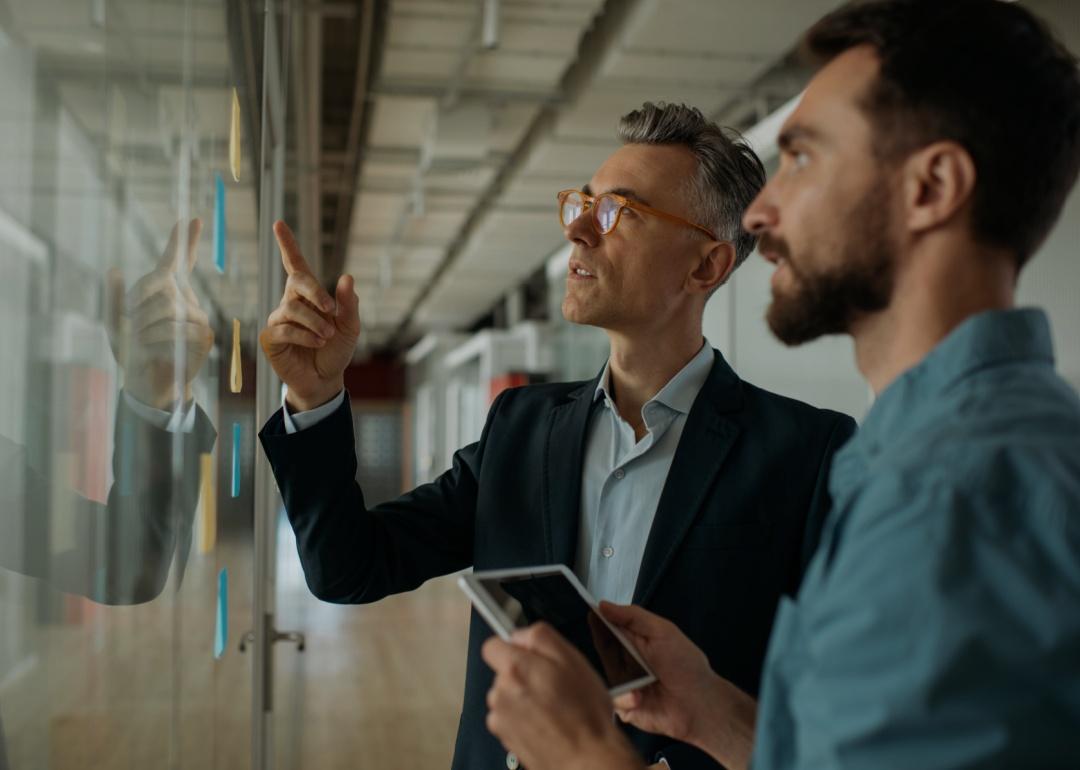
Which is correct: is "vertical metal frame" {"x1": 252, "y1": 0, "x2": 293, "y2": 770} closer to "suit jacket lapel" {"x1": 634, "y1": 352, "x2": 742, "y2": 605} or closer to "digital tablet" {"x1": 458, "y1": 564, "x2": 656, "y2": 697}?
"suit jacket lapel" {"x1": 634, "y1": 352, "x2": 742, "y2": 605}

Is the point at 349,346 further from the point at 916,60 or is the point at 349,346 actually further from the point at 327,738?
the point at 327,738

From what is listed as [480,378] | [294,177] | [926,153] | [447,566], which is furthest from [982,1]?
[480,378]

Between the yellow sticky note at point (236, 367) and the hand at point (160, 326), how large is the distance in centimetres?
58

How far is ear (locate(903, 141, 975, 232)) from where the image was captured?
1.04 metres

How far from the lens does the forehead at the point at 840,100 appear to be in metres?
1.11

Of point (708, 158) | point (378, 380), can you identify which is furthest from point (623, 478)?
point (378, 380)

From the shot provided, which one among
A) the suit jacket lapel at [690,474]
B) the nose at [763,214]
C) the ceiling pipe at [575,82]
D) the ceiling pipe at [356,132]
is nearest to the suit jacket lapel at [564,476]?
the suit jacket lapel at [690,474]

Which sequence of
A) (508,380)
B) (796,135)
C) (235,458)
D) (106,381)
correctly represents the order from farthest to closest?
(508,380), (235,458), (796,135), (106,381)

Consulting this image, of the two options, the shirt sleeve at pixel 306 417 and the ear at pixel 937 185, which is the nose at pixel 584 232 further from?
the ear at pixel 937 185

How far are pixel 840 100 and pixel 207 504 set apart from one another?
129 centimetres

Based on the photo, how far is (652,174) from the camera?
6.48ft

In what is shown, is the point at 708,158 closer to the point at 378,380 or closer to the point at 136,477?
the point at 136,477

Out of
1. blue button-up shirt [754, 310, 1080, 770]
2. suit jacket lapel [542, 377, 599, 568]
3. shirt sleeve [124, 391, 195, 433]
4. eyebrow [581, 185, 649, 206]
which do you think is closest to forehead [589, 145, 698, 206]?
eyebrow [581, 185, 649, 206]

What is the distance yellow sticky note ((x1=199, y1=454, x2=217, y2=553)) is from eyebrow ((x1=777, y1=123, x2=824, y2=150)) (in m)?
1.11
